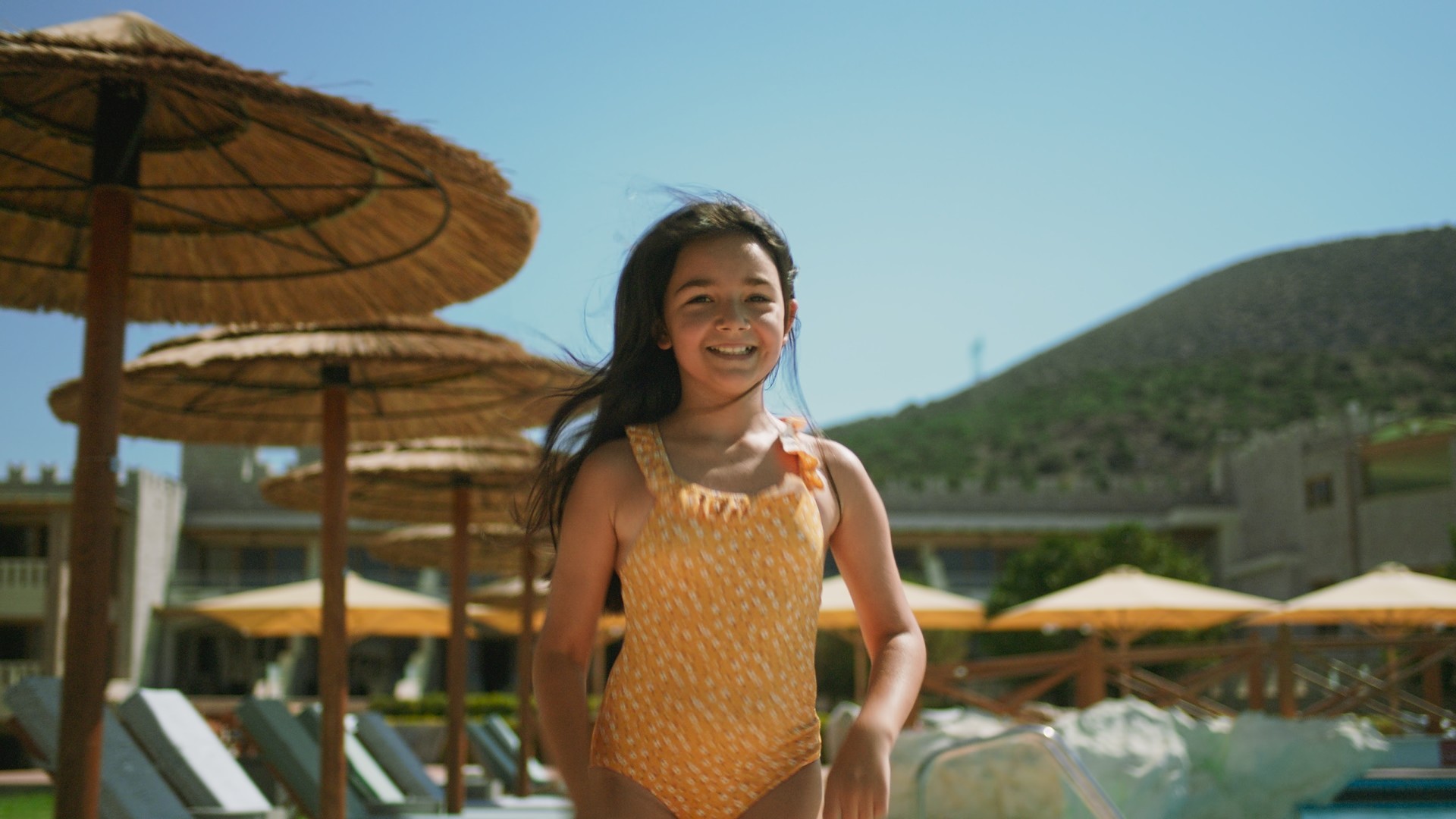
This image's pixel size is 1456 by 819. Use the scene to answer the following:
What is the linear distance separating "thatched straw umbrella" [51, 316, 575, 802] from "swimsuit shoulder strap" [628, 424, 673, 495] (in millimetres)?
3815

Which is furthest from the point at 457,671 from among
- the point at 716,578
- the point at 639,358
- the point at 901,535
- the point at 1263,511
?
the point at 1263,511

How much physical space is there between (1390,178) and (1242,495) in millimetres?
24589

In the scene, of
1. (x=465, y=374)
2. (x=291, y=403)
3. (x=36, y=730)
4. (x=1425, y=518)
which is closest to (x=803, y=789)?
(x=36, y=730)

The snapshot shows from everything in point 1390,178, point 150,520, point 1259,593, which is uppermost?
point 1390,178

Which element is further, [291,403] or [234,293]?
[291,403]

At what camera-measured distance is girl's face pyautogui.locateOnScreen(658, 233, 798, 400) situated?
1.85 m

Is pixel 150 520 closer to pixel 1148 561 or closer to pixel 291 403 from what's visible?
pixel 1148 561

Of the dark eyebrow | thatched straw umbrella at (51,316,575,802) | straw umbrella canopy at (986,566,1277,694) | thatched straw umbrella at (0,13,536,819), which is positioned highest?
thatched straw umbrella at (0,13,536,819)

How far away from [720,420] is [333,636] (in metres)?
5.63

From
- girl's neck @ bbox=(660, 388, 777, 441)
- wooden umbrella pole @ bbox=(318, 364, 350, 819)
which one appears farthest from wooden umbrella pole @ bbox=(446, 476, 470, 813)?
girl's neck @ bbox=(660, 388, 777, 441)

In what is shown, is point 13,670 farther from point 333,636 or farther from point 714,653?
point 714,653

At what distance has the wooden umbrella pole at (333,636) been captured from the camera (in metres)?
6.91

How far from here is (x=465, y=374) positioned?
805 cm

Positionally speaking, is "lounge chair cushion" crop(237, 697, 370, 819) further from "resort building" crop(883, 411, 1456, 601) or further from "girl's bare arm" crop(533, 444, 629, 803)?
"resort building" crop(883, 411, 1456, 601)
